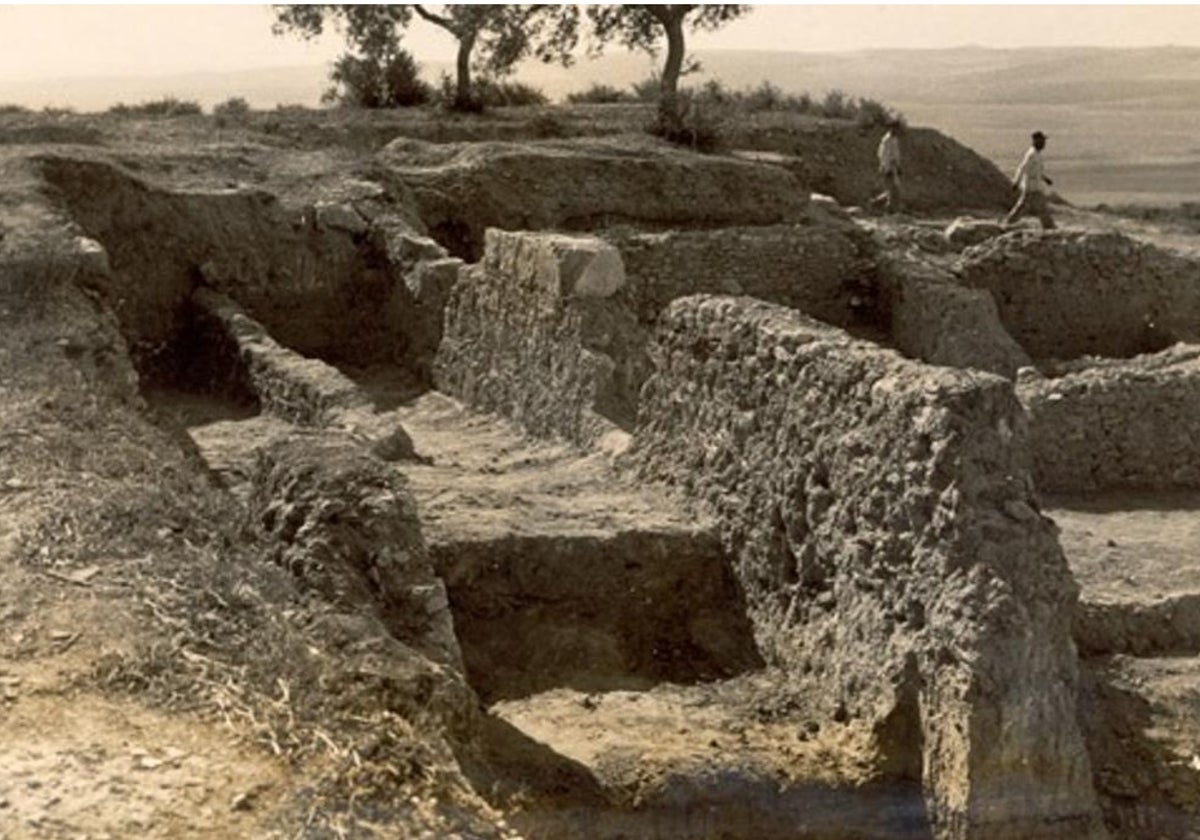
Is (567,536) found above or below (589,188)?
below

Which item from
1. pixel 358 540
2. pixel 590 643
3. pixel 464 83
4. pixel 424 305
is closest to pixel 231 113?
pixel 464 83

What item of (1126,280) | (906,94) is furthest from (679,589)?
(906,94)

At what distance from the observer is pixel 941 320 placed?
53.9ft

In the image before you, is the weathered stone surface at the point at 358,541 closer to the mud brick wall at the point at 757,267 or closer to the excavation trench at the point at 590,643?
the excavation trench at the point at 590,643

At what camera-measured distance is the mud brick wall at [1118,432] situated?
42.6ft

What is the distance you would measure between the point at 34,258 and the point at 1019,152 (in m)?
44.6

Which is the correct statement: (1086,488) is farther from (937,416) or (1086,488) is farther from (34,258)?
(34,258)

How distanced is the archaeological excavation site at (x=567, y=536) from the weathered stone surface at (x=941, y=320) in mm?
42

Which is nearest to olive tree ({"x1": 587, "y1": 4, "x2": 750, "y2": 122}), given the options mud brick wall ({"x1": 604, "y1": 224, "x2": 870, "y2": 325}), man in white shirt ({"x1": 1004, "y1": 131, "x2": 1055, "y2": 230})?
man in white shirt ({"x1": 1004, "y1": 131, "x2": 1055, "y2": 230})

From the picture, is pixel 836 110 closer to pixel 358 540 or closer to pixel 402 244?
pixel 402 244

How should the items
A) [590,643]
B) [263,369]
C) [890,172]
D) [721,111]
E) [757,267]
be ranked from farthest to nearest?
[721,111] < [890,172] < [757,267] < [263,369] < [590,643]

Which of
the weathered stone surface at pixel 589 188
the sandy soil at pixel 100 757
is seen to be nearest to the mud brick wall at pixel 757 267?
the weathered stone surface at pixel 589 188

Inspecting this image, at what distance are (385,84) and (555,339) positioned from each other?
66.1 ft

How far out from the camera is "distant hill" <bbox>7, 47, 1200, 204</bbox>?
52.3m
